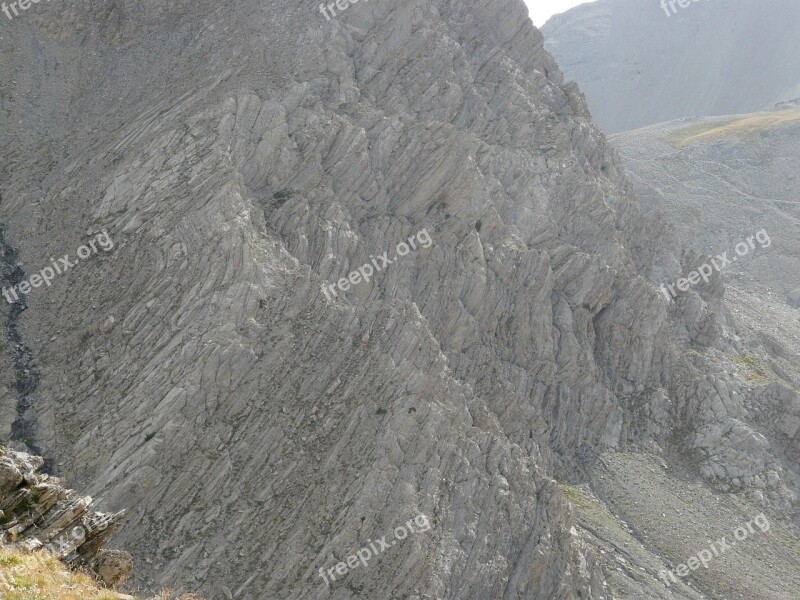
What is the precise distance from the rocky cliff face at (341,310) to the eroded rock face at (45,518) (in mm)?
9959

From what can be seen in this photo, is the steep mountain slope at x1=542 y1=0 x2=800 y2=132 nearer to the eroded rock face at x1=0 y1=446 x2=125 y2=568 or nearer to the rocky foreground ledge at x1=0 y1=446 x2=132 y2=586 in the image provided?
the rocky foreground ledge at x1=0 y1=446 x2=132 y2=586

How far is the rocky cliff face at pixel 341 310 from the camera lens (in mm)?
29891

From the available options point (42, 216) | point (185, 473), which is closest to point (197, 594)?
point (185, 473)

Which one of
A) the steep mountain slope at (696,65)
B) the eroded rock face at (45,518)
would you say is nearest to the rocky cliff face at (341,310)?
the eroded rock face at (45,518)

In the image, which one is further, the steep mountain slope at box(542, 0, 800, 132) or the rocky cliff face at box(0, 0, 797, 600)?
the steep mountain slope at box(542, 0, 800, 132)

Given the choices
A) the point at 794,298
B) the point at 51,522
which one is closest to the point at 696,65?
the point at 794,298

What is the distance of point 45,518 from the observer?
17.0 metres

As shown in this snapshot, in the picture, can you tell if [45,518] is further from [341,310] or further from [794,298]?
[794,298]

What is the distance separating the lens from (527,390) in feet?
151

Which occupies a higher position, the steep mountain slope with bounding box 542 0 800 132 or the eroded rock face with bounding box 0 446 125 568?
the eroded rock face with bounding box 0 446 125 568

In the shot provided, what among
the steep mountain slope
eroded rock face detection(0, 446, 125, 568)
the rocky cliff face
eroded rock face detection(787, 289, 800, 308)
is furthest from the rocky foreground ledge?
the steep mountain slope

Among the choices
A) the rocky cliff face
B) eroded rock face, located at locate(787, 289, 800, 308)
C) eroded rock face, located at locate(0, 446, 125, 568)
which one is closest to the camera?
eroded rock face, located at locate(0, 446, 125, 568)

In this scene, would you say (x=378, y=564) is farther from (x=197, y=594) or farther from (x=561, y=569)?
(x=561, y=569)

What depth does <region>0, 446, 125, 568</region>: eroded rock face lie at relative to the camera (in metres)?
16.4
